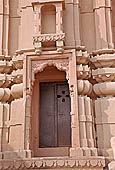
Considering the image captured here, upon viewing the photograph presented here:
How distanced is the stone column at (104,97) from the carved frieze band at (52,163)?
60cm

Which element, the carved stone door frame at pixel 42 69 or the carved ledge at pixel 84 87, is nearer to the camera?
the carved stone door frame at pixel 42 69

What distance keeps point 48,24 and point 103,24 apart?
1.63 metres

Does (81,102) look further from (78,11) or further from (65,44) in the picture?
(78,11)

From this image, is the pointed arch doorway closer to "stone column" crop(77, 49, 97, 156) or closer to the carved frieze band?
"stone column" crop(77, 49, 97, 156)

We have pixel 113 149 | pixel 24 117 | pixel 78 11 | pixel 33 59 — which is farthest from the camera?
pixel 78 11

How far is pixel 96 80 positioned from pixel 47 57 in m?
1.53

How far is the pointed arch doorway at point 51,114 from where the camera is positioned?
8797 millimetres

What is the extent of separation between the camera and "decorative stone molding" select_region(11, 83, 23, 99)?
871cm

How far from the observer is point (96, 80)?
8867mm

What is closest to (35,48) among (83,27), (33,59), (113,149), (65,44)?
(33,59)

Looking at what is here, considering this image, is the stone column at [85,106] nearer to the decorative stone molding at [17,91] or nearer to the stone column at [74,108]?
the stone column at [74,108]

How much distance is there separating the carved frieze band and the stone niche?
3018 mm

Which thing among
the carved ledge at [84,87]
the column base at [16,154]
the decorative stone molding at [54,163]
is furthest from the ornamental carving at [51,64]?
the decorative stone molding at [54,163]

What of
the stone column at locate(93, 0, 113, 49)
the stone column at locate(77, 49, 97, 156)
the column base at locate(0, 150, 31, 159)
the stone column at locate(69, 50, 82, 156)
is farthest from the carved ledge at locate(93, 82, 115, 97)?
the column base at locate(0, 150, 31, 159)
